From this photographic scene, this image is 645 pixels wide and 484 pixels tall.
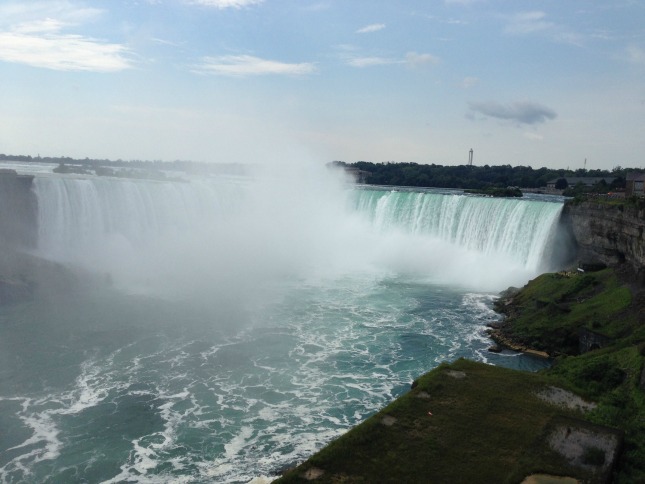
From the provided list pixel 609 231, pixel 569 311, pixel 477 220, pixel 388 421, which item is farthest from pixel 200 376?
pixel 477 220

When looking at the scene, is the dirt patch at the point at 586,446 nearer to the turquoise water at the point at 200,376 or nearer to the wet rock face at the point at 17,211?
the turquoise water at the point at 200,376

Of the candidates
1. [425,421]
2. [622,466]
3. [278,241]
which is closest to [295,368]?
[425,421]

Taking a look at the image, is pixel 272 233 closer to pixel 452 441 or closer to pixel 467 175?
pixel 452 441

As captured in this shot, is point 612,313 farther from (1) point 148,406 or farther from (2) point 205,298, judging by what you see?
(2) point 205,298

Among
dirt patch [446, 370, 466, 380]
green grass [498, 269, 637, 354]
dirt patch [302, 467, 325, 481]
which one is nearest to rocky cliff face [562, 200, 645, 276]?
green grass [498, 269, 637, 354]

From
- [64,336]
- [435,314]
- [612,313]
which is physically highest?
[612,313]

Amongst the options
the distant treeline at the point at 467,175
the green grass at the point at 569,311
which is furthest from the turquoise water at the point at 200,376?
the distant treeline at the point at 467,175

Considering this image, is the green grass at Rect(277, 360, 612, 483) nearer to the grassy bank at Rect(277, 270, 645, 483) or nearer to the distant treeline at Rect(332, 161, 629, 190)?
the grassy bank at Rect(277, 270, 645, 483)

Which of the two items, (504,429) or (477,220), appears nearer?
(504,429)
